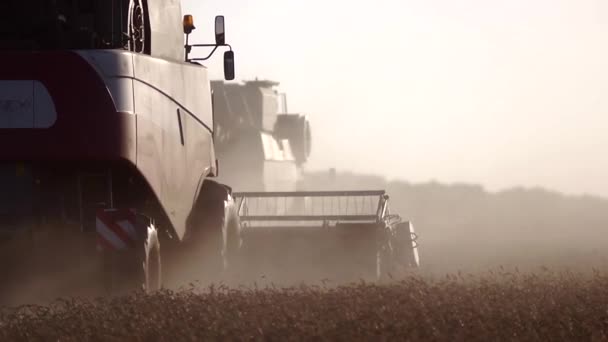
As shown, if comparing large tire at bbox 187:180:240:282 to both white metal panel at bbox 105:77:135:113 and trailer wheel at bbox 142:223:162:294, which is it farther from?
white metal panel at bbox 105:77:135:113

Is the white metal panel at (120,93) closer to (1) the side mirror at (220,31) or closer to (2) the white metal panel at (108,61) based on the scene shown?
(2) the white metal panel at (108,61)

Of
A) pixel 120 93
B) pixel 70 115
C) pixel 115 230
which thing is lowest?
pixel 115 230

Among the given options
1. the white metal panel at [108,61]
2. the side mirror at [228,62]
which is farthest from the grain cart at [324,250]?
the white metal panel at [108,61]

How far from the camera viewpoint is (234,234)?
51.2 ft

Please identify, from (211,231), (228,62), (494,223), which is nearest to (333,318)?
(211,231)

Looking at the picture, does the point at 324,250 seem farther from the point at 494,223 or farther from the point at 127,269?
the point at 494,223

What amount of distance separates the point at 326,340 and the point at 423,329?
0.89 meters

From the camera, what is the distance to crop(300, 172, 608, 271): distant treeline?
81.0ft

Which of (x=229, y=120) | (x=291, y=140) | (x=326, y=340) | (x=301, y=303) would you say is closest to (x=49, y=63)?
(x=301, y=303)

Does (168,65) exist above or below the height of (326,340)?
above

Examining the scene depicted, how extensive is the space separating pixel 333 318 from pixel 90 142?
2.63m

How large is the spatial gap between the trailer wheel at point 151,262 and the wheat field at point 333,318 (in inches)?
16.1

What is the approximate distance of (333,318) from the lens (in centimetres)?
1004

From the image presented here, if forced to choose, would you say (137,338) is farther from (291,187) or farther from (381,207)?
(291,187)
